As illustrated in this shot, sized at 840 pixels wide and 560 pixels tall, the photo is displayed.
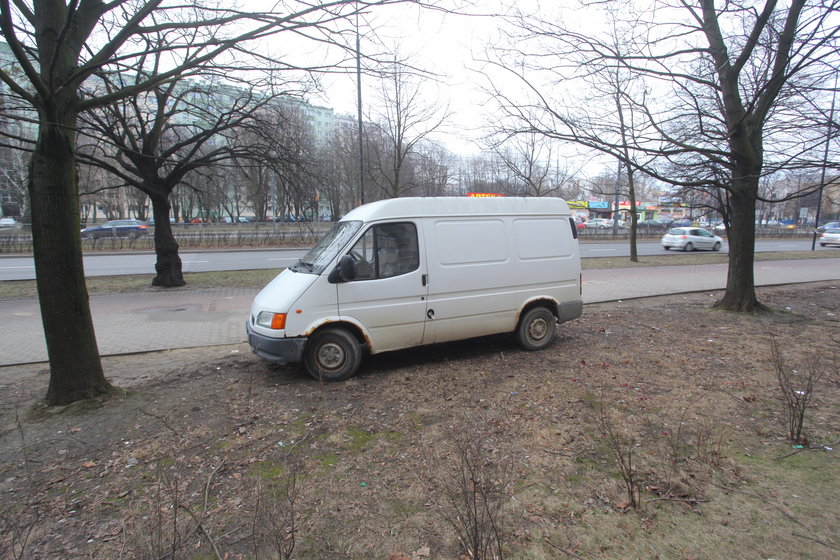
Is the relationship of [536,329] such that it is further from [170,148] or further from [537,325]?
[170,148]

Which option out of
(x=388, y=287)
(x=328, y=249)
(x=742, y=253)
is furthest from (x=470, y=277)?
(x=742, y=253)

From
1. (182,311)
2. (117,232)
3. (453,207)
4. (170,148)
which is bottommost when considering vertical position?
(182,311)

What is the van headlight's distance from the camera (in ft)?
16.1

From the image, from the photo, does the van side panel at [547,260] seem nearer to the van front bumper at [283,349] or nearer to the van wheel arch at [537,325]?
the van wheel arch at [537,325]

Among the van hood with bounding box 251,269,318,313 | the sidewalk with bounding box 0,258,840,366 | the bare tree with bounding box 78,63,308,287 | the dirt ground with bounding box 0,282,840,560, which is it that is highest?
the bare tree with bounding box 78,63,308,287

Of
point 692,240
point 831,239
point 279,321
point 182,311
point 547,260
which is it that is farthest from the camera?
point 831,239

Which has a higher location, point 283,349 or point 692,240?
point 692,240

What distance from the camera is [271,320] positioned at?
5.00 metres

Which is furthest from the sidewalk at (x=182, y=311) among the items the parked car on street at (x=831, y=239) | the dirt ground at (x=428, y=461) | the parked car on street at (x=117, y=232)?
the parked car on street at (x=831, y=239)

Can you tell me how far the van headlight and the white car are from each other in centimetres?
2943

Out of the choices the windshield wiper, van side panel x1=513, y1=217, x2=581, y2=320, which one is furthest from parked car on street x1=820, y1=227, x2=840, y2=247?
the windshield wiper

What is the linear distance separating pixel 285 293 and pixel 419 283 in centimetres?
158

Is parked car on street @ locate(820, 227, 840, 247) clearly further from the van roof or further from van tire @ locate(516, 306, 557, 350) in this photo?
van tire @ locate(516, 306, 557, 350)

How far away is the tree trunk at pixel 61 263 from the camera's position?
4.09m
